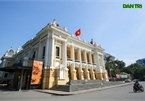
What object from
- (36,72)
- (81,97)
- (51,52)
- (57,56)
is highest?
(51,52)

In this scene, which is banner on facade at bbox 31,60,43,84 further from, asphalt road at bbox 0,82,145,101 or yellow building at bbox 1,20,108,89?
asphalt road at bbox 0,82,145,101

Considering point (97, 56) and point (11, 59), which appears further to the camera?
point (11, 59)

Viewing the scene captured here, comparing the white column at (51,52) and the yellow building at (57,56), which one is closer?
the yellow building at (57,56)

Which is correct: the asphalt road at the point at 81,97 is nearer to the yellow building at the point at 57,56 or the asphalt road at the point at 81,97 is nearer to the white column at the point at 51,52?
the yellow building at the point at 57,56

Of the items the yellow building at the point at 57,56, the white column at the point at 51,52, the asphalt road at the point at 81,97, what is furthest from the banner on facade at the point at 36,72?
the asphalt road at the point at 81,97

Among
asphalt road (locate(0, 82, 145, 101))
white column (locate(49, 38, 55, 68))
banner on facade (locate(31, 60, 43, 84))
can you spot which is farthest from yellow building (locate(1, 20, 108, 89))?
asphalt road (locate(0, 82, 145, 101))

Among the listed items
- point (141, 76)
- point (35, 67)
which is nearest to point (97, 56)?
point (35, 67)

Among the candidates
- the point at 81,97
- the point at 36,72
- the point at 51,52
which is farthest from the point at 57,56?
the point at 81,97

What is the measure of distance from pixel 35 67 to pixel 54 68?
3.29 meters

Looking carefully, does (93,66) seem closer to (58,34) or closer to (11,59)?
(58,34)

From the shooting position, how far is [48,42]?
17875 millimetres

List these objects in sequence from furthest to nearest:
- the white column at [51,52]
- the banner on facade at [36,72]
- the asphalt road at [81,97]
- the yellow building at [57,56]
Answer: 1. the white column at [51,52]
2. the yellow building at [57,56]
3. the banner on facade at [36,72]
4. the asphalt road at [81,97]

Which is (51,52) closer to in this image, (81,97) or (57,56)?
(57,56)

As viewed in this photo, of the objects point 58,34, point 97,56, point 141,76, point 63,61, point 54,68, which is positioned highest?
point 58,34
